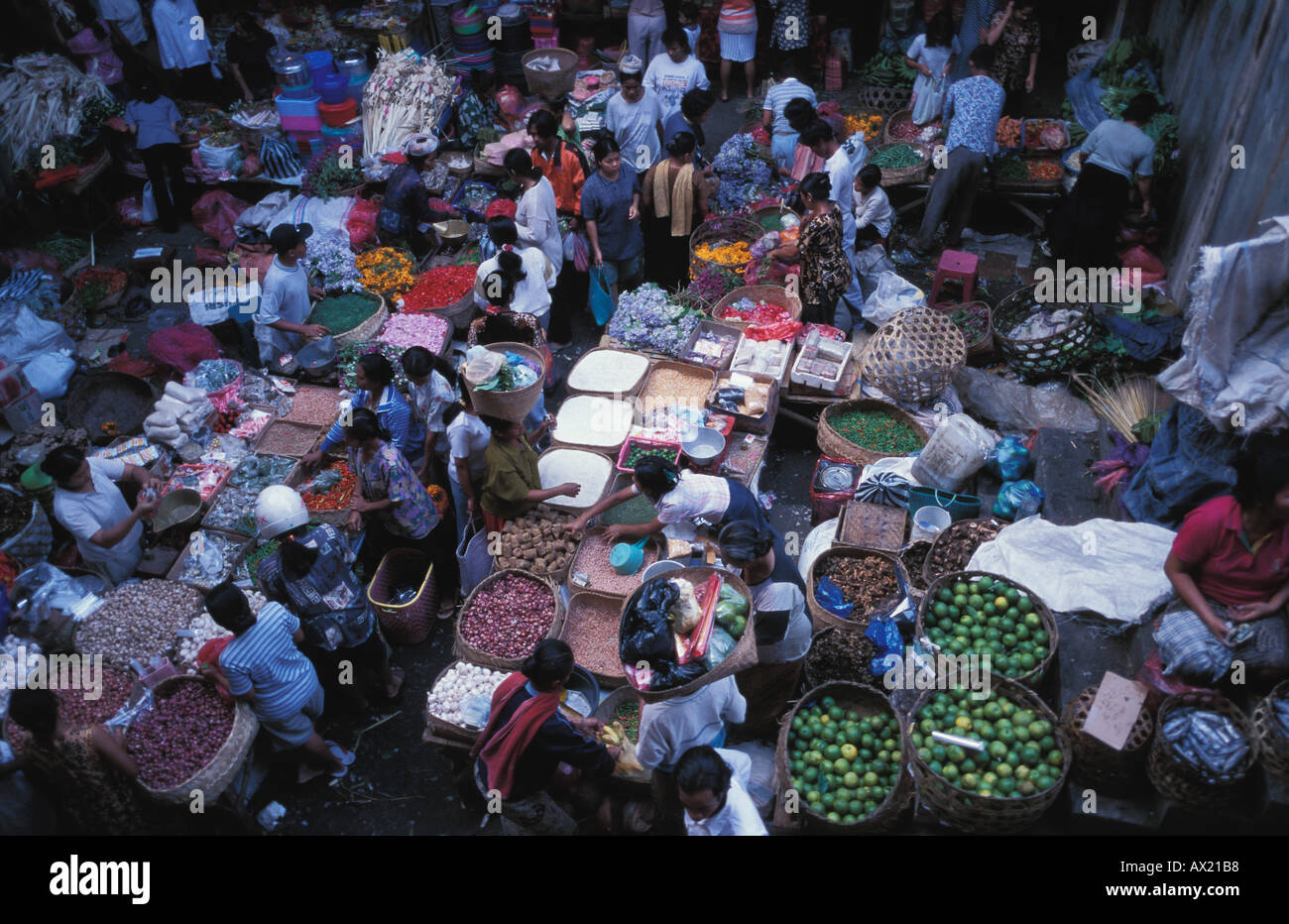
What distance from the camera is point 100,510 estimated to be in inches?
226

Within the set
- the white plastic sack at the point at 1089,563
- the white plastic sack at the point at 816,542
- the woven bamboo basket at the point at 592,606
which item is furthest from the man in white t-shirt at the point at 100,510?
the white plastic sack at the point at 1089,563

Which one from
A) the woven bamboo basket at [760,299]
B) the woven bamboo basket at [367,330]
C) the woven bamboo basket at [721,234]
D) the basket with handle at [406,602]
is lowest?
the basket with handle at [406,602]

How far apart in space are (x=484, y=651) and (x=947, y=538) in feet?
9.28

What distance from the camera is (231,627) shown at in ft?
14.7

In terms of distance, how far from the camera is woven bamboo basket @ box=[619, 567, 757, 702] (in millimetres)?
3955

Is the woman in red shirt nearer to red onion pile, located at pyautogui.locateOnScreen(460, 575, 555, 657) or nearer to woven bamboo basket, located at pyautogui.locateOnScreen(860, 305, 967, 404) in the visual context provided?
woven bamboo basket, located at pyautogui.locateOnScreen(860, 305, 967, 404)

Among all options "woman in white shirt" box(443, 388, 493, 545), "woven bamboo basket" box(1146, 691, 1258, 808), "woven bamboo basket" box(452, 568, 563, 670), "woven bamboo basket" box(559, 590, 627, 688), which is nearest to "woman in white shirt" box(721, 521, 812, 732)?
"woven bamboo basket" box(559, 590, 627, 688)

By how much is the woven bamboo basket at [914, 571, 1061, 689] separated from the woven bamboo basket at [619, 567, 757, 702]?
975 mm

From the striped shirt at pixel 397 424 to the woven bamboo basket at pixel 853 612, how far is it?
2.80 meters

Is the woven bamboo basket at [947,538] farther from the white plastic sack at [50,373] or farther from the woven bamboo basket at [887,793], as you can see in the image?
the white plastic sack at [50,373]

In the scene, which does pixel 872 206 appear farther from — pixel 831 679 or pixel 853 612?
pixel 831 679

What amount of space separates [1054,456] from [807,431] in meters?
1.90

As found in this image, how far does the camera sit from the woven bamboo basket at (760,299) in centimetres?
739

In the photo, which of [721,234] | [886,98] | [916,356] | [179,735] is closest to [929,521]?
[916,356]
